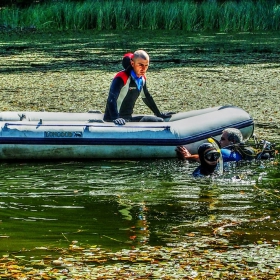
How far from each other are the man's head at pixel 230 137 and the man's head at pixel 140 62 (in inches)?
38.4

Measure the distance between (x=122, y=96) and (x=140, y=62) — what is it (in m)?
0.43

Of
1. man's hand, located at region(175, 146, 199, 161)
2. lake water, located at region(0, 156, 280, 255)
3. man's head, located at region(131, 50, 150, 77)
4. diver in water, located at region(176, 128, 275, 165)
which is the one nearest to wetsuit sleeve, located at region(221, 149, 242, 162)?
diver in water, located at region(176, 128, 275, 165)

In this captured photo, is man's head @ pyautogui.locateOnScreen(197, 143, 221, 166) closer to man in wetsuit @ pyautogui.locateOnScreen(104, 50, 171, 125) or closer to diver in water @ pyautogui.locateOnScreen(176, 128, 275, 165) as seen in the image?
diver in water @ pyautogui.locateOnScreen(176, 128, 275, 165)

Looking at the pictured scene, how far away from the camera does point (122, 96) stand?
340 inches

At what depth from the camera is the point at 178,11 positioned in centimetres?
2273

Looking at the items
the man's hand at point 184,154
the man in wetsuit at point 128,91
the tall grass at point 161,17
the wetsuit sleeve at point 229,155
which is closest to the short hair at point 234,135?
the wetsuit sleeve at point 229,155

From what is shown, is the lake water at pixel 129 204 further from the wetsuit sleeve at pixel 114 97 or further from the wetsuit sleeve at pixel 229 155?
the wetsuit sleeve at pixel 114 97

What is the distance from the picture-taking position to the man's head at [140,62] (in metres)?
8.33

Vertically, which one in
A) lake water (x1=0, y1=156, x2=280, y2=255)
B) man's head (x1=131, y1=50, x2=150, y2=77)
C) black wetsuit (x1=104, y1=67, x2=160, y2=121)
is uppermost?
man's head (x1=131, y1=50, x2=150, y2=77)

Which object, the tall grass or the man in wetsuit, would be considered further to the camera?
the tall grass

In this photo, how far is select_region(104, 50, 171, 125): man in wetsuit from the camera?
8.40 metres

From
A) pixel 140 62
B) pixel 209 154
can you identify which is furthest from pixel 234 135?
pixel 140 62

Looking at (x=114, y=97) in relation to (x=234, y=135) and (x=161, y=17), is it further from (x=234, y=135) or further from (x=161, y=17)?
(x=161, y=17)

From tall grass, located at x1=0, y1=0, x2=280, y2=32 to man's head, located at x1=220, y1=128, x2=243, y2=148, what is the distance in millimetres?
13946
